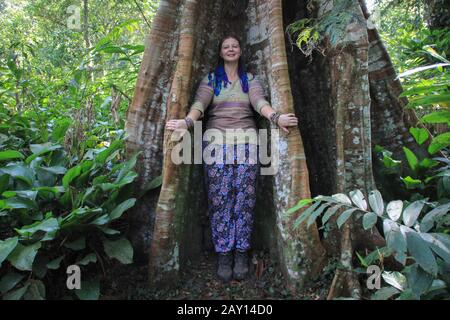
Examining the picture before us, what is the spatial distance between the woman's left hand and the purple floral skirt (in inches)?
14.1

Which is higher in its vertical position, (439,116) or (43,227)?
(439,116)

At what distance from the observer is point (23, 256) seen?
6.81 ft

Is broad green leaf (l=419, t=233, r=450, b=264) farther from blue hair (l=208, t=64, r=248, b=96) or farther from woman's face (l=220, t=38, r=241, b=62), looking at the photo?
woman's face (l=220, t=38, r=241, b=62)

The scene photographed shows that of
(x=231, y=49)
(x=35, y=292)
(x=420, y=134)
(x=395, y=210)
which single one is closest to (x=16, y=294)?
(x=35, y=292)

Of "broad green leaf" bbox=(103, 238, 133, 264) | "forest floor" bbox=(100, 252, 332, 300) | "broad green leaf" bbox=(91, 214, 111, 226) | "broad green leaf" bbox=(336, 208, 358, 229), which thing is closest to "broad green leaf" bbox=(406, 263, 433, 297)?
"broad green leaf" bbox=(336, 208, 358, 229)

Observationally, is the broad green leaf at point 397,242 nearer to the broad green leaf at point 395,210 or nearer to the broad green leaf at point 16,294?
the broad green leaf at point 395,210

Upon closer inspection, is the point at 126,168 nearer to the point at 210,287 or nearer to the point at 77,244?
the point at 77,244

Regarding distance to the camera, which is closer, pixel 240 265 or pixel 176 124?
pixel 176 124

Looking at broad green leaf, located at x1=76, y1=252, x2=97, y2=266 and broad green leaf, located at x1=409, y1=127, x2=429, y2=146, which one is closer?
broad green leaf, located at x1=76, y1=252, x2=97, y2=266

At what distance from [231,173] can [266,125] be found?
0.53m

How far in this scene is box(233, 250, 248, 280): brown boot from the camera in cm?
288

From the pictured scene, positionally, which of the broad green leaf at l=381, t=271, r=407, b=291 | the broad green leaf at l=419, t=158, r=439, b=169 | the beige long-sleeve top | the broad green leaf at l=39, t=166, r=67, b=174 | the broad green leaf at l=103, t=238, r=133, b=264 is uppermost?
the beige long-sleeve top
